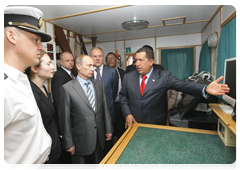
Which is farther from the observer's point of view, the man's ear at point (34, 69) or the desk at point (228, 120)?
the man's ear at point (34, 69)

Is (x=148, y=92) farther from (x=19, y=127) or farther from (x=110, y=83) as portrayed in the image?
(x=19, y=127)

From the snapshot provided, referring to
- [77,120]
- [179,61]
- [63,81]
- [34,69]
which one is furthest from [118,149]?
[179,61]

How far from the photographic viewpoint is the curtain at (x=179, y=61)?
497 centimetres

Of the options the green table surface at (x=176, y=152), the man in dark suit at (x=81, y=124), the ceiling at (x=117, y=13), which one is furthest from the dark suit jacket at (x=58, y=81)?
the green table surface at (x=176, y=152)

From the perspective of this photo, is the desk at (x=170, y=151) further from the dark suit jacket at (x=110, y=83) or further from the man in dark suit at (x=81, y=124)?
the dark suit jacket at (x=110, y=83)

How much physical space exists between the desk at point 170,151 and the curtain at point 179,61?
13.1 feet

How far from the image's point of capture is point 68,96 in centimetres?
176

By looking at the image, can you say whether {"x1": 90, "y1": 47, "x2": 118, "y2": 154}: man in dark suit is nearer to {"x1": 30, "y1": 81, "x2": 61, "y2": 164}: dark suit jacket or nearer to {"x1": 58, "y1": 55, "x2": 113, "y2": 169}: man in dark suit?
{"x1": 58, "y1": 55, "x2": 113, "y2": 169}: man in dark suit

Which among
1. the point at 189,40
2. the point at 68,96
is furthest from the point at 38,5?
the point at 189,40

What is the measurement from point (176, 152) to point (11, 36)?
1378mm

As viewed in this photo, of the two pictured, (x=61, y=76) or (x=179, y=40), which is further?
(x=179, y=40)

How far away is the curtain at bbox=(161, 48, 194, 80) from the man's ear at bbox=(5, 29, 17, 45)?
4.90 m

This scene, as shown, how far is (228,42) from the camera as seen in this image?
7.38ft

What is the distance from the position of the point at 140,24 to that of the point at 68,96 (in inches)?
96.8
